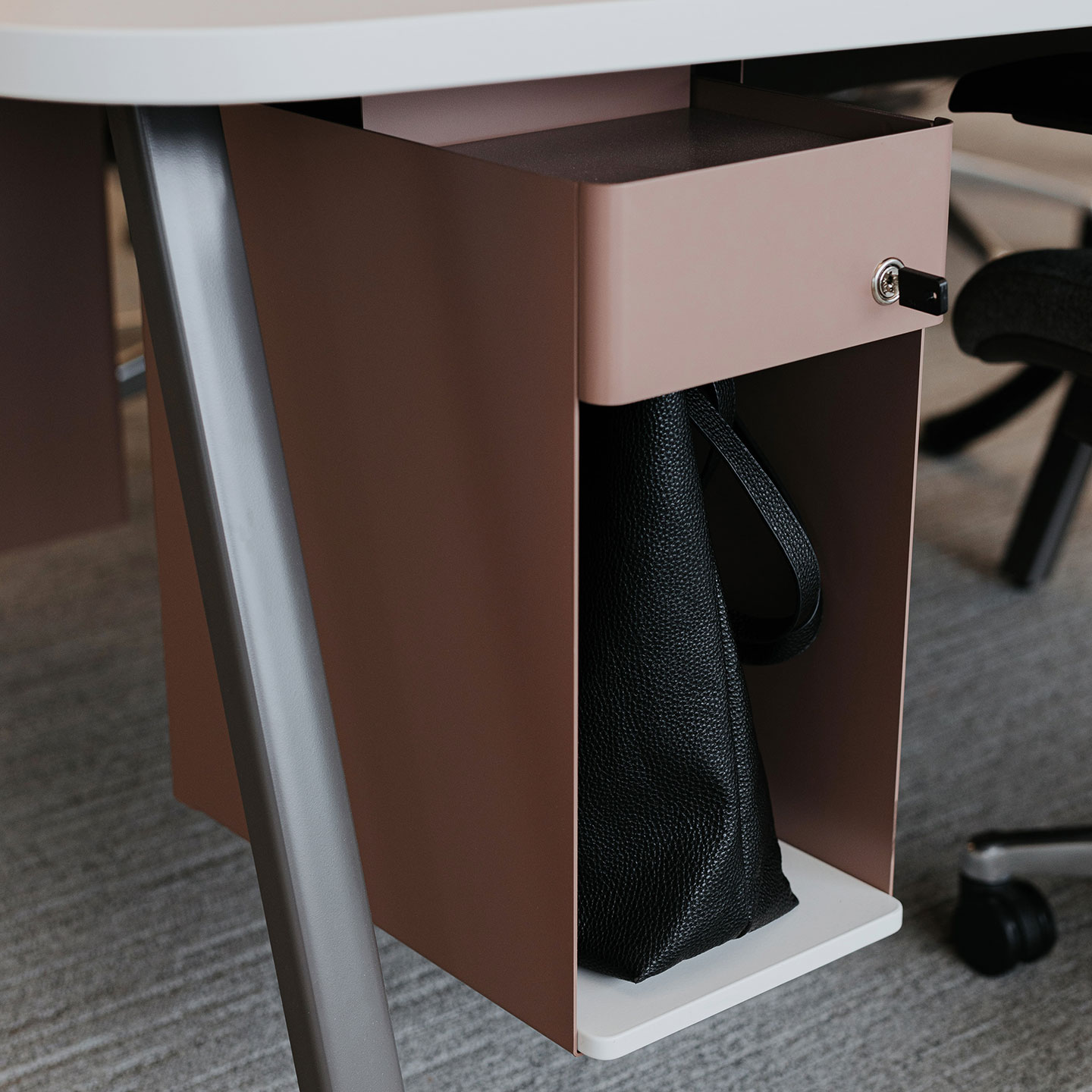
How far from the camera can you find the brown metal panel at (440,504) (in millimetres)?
620

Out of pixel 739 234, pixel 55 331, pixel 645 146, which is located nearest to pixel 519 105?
A: pixel 645 146

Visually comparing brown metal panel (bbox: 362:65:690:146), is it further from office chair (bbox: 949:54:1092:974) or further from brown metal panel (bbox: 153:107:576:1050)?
office chair (bbox: 949:54:1092:974)

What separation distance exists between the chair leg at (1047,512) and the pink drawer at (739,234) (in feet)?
3.17

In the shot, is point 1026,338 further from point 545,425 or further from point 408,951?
point 408,951

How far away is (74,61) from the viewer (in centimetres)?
49

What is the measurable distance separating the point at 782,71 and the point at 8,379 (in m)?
0.66

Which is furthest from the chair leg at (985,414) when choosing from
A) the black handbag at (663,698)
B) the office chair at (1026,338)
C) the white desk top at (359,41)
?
the white desk top at (359,41)

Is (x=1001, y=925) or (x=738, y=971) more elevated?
(x=738, y=971)

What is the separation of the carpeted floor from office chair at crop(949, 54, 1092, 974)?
0.04 m

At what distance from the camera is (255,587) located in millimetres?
639

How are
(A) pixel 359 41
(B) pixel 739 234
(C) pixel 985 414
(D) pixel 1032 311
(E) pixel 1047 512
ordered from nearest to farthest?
(A) pixel 359 41 → (B) pixel 739 234 → (D) pixel 1032 311 → (E) pixel 1047 512 → (C) pixel 985 414

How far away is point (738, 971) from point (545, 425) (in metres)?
0.33

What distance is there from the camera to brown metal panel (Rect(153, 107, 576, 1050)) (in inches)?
24.4

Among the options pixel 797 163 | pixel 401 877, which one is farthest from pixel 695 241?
pixel 401 877
